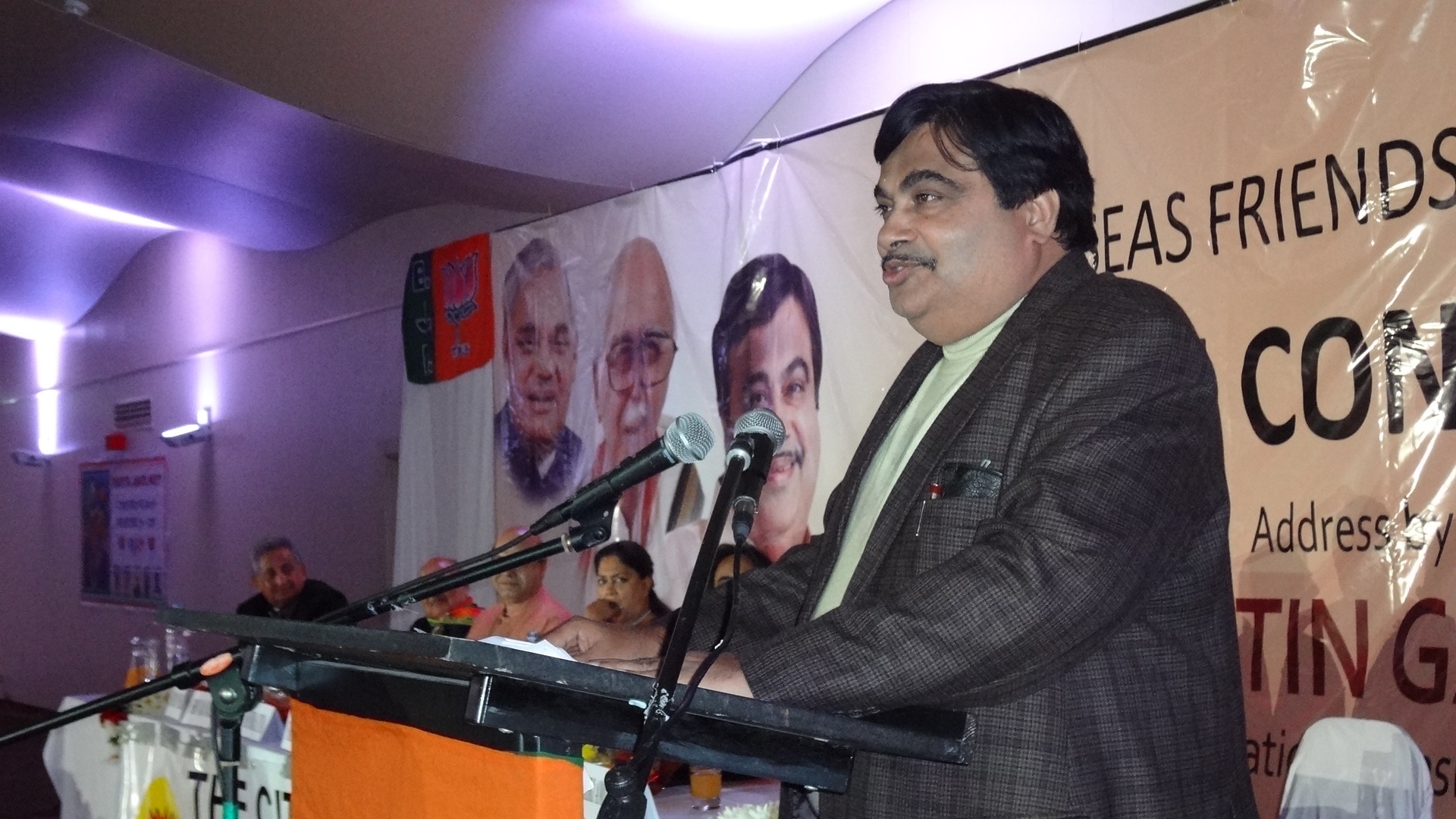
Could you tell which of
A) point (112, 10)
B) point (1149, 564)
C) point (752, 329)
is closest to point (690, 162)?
point (752, 329)

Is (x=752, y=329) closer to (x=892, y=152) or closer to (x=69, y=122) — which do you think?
(x=892, y=152)

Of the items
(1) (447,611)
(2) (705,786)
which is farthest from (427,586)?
(1) (447,611)

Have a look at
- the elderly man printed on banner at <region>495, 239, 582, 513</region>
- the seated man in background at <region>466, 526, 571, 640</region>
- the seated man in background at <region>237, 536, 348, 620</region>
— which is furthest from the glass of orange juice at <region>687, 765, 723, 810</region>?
the seated man in background at <region>237, 536, 348, 620</region>

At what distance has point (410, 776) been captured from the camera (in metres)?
1.32

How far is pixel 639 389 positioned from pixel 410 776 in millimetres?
3889

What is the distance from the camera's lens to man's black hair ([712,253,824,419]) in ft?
14.3

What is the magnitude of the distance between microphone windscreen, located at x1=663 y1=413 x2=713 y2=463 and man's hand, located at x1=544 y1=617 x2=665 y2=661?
8.7 inches

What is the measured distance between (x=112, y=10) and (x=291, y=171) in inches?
92.0

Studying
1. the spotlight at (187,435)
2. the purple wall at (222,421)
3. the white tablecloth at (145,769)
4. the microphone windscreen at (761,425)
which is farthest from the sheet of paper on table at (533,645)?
the spotlight at (187,435)

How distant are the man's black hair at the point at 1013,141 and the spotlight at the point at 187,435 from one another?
9967 millimetres

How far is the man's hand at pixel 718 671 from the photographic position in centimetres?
116

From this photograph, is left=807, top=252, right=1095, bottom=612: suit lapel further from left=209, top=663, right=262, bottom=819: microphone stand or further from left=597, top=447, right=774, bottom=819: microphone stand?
left=209, top=663, right=262, bottom=819: microphone stand

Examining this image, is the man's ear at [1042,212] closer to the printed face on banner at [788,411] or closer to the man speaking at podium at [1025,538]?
the man speaking at podium at [1025,538]

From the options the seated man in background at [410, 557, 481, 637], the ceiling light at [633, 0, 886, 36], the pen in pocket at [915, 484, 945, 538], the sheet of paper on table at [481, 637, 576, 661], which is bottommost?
the seated man in background at [410, 557, 481, 637]
